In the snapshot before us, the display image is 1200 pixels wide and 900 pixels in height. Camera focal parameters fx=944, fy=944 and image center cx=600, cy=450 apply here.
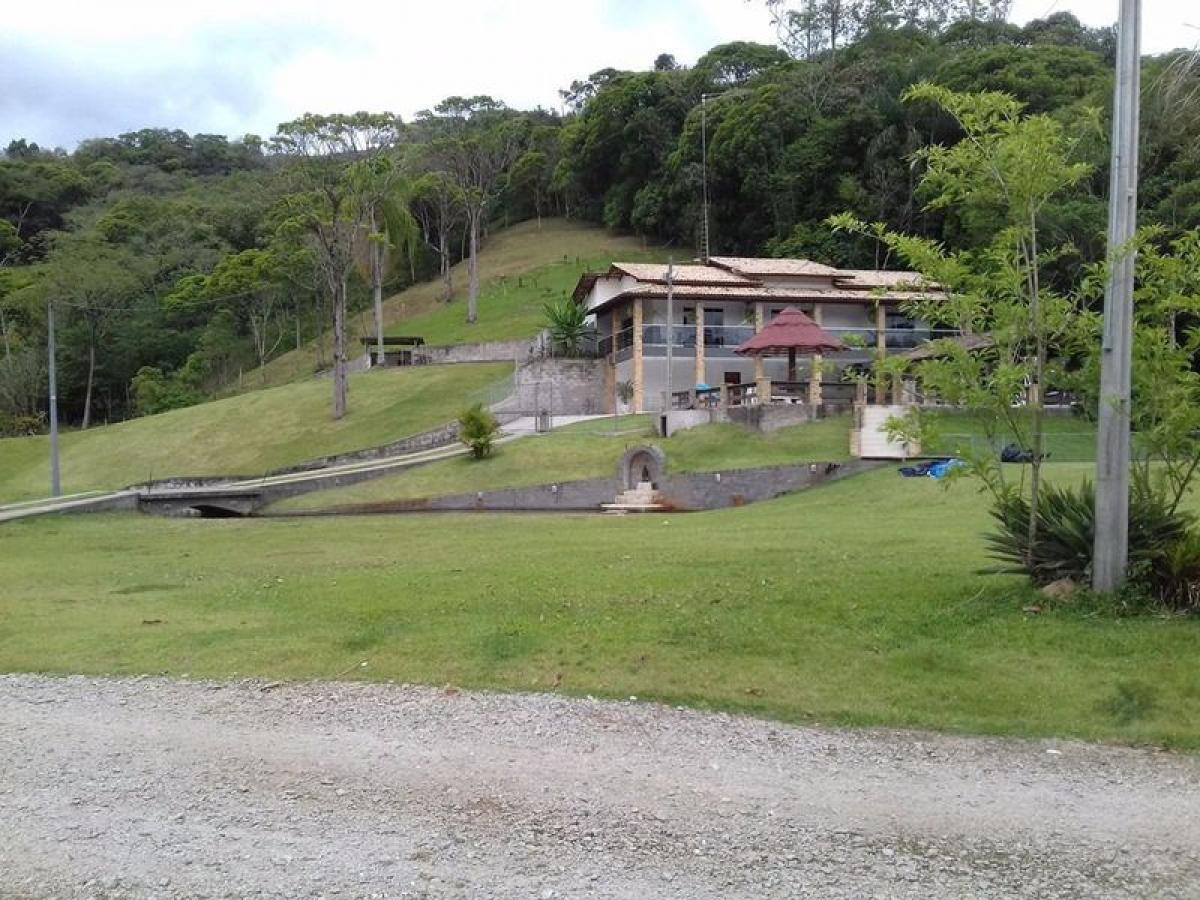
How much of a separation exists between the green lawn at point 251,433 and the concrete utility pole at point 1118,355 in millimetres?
31347

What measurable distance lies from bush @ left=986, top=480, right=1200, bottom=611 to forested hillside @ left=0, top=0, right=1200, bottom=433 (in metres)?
33.3

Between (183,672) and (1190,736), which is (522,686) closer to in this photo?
(183,672)

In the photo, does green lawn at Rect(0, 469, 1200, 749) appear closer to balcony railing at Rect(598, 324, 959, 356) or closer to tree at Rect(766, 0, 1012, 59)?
balcony railing at Rect(598, 324, 959, 356)

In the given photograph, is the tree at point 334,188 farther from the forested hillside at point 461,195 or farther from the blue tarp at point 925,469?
the blue tarp at point 925,469

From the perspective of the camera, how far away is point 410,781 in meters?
5.10

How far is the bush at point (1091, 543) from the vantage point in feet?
25.9

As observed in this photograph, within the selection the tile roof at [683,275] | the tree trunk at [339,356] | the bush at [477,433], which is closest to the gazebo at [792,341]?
the tile roof at [683,275]

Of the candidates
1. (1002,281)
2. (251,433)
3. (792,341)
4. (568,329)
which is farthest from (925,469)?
(251,433)

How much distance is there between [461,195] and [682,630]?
63260 millimetres

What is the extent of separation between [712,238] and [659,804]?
71.4 meters

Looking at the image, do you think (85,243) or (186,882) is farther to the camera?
(85,243)

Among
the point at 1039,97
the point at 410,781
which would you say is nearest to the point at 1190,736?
the point at 410,781

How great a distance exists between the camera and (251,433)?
40656 millimetres

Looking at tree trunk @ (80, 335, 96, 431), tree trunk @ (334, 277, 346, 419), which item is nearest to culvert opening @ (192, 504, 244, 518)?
tree trunk @ (334, 277, 346, 419)
